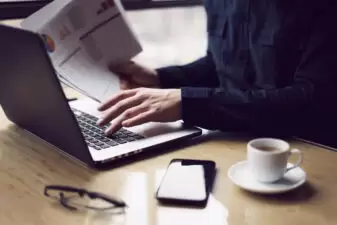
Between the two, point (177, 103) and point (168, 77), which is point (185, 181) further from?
point (168, 77)

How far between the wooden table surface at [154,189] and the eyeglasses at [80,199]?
1 centimetres

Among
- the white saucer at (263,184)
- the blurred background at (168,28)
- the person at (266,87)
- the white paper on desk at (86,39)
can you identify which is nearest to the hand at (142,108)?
the person at (266,87)

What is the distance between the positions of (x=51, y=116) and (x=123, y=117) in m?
0.17

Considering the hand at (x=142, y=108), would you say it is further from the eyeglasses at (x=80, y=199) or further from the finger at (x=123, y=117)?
the eyeglasses at (x=80, y=199)

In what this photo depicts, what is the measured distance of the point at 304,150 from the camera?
42.9 inches

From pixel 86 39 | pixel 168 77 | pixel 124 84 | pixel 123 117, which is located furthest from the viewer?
pixel 168 77

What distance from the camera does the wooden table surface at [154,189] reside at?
843 millimetres

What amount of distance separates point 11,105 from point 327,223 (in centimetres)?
77

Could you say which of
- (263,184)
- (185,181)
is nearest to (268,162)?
(263,184)

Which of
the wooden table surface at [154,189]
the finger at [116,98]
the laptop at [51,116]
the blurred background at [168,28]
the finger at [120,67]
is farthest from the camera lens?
the blurred background at [168,28]

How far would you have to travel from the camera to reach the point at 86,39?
1308 millimetres

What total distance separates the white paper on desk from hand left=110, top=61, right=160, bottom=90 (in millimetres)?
25

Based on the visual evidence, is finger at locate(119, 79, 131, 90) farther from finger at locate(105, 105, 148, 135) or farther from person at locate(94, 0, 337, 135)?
finger at locate(105, 105, 148, 135)

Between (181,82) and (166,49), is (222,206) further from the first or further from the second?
(166,49)
